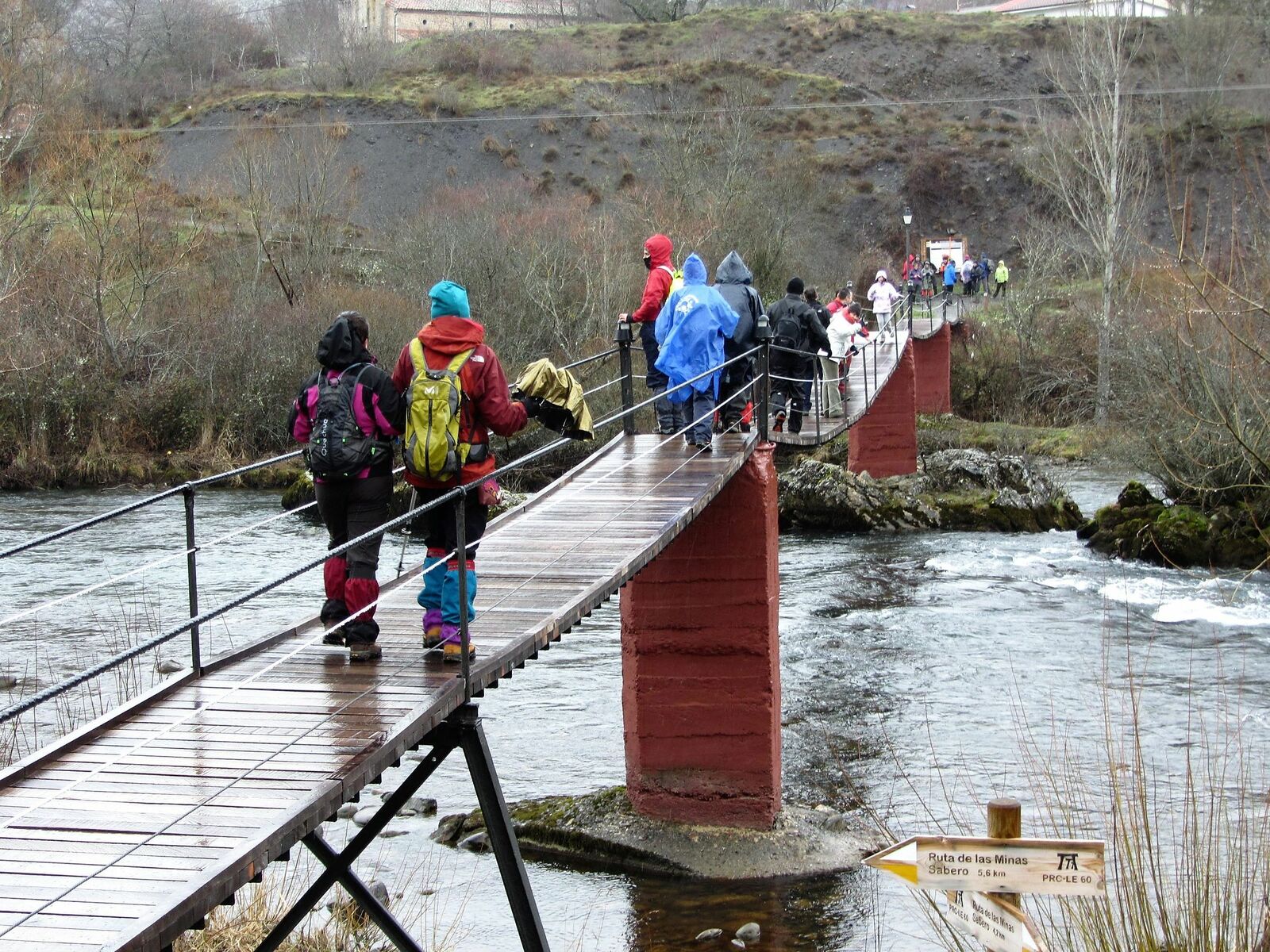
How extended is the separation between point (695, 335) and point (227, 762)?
6073 mm

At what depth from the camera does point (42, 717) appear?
45.3ft

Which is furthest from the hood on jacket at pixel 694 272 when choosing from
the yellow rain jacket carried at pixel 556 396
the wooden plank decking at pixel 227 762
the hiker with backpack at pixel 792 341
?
the hiker with backpack at pixel 792 341

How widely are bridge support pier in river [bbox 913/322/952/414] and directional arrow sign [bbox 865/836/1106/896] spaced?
32.3m

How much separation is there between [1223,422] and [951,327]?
31.3 metres

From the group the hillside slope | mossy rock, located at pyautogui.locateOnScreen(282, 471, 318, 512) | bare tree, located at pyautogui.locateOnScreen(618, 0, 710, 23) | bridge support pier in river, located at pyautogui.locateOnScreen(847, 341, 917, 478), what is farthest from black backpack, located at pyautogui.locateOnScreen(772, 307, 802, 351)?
bare tree, located at pyautogui.locateOnScreen(618, 0, 710, 23)

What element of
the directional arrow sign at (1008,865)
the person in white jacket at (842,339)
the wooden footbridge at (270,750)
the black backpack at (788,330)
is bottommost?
the wooden footbridge at (270,750)

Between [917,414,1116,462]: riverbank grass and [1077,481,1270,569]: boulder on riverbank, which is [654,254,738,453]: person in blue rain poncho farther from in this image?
[917,414,1116,462]: riverbank grass

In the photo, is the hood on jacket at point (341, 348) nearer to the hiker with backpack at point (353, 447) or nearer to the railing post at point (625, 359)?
the hiker with backpack at point (353, 447)

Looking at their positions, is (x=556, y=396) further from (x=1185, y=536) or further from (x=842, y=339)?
(x=1185, y=536)

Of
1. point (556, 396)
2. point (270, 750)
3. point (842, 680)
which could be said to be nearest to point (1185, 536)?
point (842, 680)

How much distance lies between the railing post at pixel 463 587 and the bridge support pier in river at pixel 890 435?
875 inches

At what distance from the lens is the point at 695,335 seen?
1102cm

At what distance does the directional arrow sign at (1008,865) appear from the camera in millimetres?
3902

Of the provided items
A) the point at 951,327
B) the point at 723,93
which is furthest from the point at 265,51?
the point at 951,327
